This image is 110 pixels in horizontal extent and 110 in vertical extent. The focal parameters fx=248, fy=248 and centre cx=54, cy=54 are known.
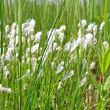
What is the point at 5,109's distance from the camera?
1262 mm

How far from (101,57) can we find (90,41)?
26 cm

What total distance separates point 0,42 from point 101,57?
0.42 m

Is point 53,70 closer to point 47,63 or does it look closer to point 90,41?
point 47,63

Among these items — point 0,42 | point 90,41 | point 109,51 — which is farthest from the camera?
point 90,41

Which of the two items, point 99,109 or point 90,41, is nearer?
point 99,109

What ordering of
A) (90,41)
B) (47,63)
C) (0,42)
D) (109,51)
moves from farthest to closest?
(47,63) < (90,41) < (0,42) < (109,51)

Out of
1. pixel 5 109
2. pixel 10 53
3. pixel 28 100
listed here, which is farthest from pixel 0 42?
pixel 5 109

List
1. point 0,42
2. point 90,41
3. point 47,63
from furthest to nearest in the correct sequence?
point 47,63 < point 90,41 < point 0,42

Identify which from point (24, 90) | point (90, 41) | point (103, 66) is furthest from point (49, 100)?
point (103, 66)

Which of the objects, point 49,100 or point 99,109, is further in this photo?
point 49,100

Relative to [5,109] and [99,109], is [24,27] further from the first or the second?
[99,109]

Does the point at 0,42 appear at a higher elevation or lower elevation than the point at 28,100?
higher

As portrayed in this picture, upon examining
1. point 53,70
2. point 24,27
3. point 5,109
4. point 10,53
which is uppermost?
point 24,27

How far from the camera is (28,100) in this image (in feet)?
2.97
